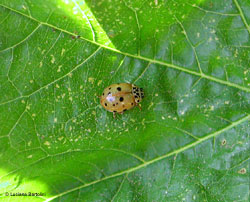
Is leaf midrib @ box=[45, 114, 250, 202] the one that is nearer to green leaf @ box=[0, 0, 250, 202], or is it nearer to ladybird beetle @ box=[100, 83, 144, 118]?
green leaf @ box=[0, 0, 250, 202]

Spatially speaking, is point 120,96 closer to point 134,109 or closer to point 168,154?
point 134,109

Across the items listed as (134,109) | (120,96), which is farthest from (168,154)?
(120,96)

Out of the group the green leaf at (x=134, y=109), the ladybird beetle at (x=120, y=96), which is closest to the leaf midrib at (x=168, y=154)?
the green leaf at (x=134, y=109)

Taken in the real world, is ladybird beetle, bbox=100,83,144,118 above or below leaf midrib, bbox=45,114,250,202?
above

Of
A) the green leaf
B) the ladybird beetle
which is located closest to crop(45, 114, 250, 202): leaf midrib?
the green leaf

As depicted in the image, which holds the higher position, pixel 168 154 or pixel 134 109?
pixel 134 109

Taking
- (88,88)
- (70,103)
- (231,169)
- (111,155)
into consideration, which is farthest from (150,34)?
(231,169)
